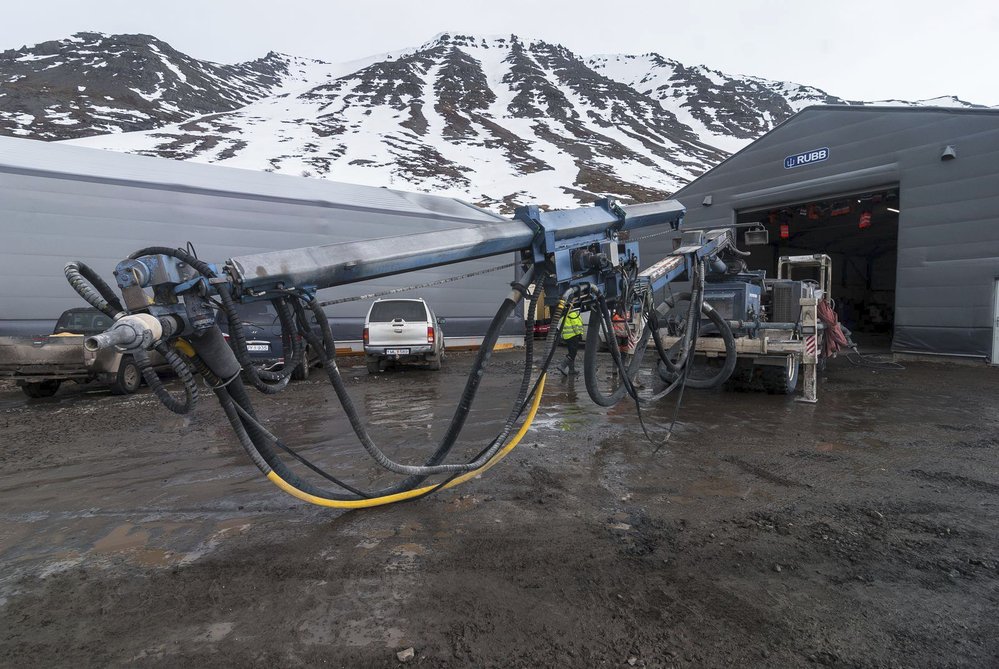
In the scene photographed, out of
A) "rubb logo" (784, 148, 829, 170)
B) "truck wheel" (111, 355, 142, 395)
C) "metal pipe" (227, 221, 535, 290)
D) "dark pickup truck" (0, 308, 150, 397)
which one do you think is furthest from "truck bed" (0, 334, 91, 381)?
"rubb logo" (784, 148, 829, 170)

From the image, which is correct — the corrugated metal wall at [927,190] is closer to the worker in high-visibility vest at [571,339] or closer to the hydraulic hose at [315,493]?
the worker in high-visibility vest at [571,339]

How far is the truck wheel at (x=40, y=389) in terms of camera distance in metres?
8.97

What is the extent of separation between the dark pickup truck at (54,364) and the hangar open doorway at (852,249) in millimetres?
17107

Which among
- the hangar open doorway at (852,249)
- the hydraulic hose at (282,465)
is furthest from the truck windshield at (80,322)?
the hangar open doorway at (852,249)

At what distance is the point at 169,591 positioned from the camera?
9.72 ft

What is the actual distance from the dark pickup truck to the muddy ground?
2.52 meters

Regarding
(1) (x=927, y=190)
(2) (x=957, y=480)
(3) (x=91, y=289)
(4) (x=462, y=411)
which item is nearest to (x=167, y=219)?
(3) (x=91, y=289)

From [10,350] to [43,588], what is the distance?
739cm

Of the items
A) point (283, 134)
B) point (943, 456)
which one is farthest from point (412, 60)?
point (943, 456)

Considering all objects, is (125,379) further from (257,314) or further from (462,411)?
(462,411)

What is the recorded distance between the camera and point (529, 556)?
3350 mm

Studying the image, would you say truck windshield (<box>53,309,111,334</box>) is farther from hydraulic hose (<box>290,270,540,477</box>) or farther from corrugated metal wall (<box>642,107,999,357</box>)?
corrugated metal wall (<box>642,107,999,357</box>)

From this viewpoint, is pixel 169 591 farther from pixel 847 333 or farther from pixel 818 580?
pixel 847 333

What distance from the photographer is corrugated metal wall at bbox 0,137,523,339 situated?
34.7ft
